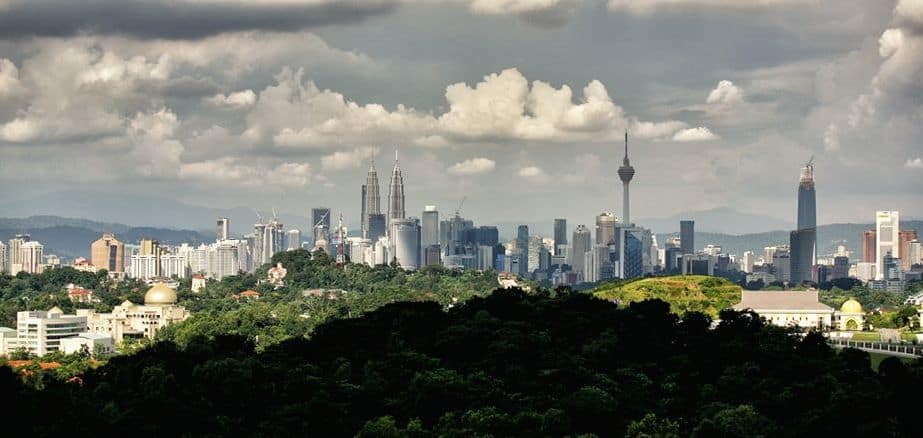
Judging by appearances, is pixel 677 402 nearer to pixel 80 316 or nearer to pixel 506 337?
pixel 506 337

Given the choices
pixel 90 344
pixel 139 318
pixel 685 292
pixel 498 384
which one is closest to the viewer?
pixel 498 384

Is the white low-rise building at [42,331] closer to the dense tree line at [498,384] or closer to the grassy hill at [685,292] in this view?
the grassy hill at [685,292]

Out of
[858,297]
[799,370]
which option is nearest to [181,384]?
[799,370]

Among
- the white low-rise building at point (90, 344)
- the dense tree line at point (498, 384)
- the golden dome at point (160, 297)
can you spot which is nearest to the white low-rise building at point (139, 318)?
the golden dome at point (160, 297)

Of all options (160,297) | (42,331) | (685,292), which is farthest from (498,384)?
(160,297)

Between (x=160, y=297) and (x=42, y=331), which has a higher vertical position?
→ (x=160, y=297)

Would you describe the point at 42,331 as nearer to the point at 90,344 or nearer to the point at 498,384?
the point at 90,344
